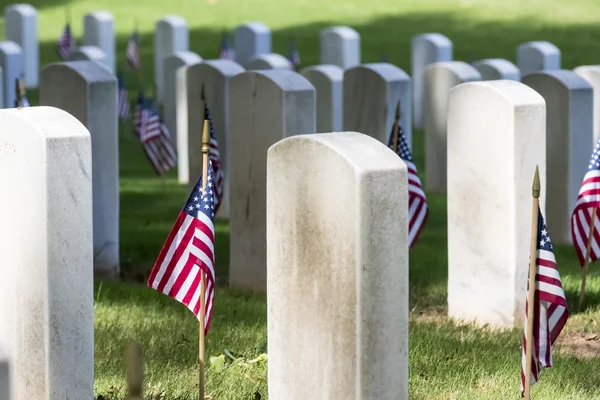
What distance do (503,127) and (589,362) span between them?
1.71 metres

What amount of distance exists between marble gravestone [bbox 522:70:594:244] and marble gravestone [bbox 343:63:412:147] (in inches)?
60.0

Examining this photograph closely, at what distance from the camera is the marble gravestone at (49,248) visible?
580 centimetres

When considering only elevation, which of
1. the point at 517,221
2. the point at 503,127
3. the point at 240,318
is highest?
the point at 503,127

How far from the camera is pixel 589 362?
7352mm

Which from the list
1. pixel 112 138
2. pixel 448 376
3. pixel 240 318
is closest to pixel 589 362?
pixel 448 376

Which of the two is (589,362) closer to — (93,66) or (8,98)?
(93,66)

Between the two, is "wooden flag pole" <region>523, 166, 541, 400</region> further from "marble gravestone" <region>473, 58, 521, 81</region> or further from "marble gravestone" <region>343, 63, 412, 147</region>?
"marble gravestone" <region>473, 58, 521, 81</region>

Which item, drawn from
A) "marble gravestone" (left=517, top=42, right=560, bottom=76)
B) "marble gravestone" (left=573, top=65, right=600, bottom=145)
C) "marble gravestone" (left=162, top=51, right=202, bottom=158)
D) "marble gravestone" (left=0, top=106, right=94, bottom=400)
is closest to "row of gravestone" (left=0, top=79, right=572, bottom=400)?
"marble gravestone" (left=0, top=106, right=94, bottom=400)

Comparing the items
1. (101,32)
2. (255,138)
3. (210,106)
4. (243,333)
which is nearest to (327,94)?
(210,106)

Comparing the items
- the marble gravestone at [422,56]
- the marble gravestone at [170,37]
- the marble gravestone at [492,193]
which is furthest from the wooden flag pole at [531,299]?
the marble gravestone at [170,37]

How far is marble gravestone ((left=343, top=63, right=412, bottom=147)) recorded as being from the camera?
488 inches

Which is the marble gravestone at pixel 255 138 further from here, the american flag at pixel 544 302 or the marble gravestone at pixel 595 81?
the american flag at pixel 544 302

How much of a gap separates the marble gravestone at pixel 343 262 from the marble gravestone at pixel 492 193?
9.27 feet

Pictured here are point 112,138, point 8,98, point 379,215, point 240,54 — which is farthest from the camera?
point 240,54
